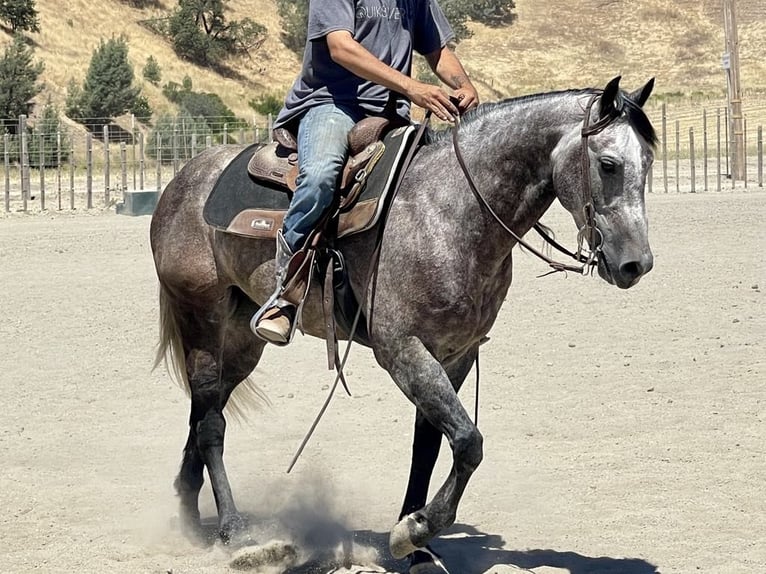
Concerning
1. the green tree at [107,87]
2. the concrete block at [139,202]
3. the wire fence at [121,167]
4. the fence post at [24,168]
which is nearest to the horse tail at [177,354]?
the wire fence at [121,167]

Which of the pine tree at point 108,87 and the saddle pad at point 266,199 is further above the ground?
the saddle pad at point 266,199

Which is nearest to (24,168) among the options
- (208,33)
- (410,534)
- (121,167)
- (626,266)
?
(121,167)

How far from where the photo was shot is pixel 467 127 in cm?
468

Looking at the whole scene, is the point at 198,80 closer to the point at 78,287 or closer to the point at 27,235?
the point at 27,235

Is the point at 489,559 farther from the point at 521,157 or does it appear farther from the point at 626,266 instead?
the point at 521,157

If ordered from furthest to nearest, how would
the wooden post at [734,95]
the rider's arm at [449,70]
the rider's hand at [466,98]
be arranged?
the wooden post at [734,95]
the rider's arm at [449,70]
the rider's hand at [466,98]

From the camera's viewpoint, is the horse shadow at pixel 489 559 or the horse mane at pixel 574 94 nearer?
the horse mane at pixel 574 94

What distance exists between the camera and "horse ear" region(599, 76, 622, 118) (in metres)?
4.06

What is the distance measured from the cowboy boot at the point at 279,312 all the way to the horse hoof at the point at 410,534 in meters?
0.97

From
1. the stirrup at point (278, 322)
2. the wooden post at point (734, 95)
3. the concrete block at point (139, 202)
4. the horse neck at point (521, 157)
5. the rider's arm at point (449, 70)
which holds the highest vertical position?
the rider's arm at point (449, 70)

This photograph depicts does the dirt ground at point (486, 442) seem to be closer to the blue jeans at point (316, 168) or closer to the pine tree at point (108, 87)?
the blue jeans at point (316, 168)

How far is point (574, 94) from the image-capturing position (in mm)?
4410

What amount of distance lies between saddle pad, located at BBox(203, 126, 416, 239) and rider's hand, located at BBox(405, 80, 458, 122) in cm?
20

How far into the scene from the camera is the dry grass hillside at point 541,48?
174 feet
